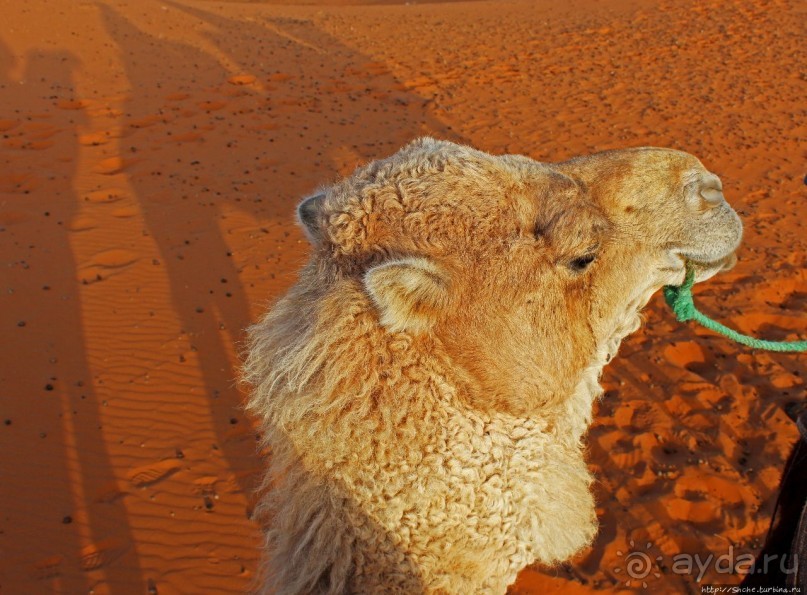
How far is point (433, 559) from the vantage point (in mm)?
2127

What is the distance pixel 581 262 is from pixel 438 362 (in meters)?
0.75

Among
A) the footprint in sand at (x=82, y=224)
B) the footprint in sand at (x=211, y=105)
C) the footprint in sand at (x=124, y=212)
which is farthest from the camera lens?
the footprint in sand at (x=211, y=105)

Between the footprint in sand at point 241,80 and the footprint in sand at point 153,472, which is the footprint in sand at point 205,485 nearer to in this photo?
the footprint in sand at point 153,472

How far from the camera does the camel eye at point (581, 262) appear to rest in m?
2.38

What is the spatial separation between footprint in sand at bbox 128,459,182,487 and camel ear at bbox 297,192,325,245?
374 cm

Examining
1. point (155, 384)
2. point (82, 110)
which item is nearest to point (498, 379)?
point (155, 384)

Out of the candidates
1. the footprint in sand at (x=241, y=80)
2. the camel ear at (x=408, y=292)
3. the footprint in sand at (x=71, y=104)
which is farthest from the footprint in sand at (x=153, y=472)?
the footprint in sand at (x=241, y=80)

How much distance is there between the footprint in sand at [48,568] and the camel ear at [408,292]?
4.13 m

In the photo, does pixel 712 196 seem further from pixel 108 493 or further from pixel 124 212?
pixel 124 212

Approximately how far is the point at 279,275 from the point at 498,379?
18.9 ft

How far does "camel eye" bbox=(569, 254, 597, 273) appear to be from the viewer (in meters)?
2.38

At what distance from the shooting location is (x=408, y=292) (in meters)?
1.94

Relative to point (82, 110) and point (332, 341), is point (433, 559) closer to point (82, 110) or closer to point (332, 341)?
point (332, 341)

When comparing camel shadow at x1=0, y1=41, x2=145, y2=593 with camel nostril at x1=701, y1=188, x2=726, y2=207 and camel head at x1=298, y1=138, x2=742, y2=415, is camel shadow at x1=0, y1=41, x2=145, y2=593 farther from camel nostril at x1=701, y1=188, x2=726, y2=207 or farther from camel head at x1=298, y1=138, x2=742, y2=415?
camel nostril at x1=701, y1=188, x2=726, y2=207
